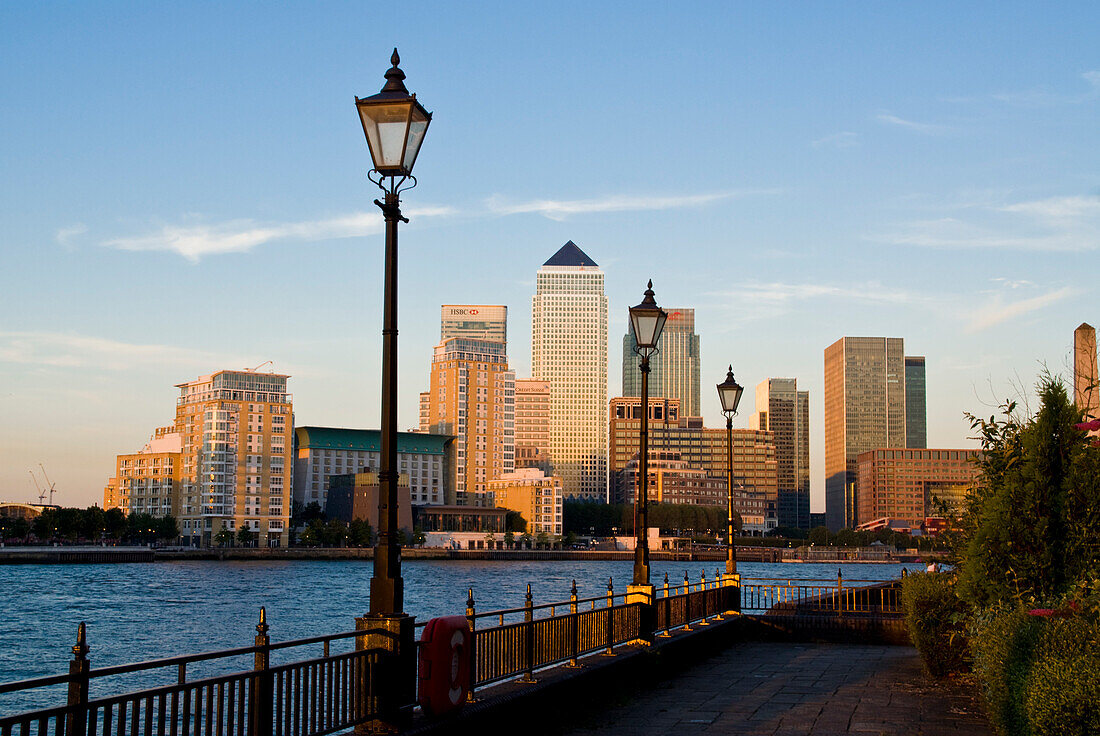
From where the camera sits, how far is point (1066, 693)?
7824mm

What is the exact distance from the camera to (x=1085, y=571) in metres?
13.0

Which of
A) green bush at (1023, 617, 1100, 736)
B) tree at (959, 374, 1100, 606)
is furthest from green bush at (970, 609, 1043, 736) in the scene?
tree at (959, 374, 1100, 606)

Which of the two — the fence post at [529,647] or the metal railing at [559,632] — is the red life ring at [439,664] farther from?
the fence post at [529,647]

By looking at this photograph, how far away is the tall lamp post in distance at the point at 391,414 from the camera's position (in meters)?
10.5

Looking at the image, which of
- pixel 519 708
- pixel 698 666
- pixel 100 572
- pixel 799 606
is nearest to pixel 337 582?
pixel 100 572

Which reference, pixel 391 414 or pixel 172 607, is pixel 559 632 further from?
pixel 172 607

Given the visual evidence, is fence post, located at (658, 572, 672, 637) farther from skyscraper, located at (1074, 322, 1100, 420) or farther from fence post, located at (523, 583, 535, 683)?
skyscraper, located at (1074, 322, 1100, 420)

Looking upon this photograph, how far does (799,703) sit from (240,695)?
29.6 feet

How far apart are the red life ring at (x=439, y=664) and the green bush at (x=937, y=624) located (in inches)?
362

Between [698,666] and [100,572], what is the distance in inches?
5218

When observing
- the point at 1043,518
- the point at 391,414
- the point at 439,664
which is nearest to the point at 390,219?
the point at 391,414

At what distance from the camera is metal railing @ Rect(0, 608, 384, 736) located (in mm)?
7066

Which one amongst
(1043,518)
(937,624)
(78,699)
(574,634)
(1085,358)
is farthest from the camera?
(1085,358)

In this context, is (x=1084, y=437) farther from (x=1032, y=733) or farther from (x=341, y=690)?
(x=341, y=690)
